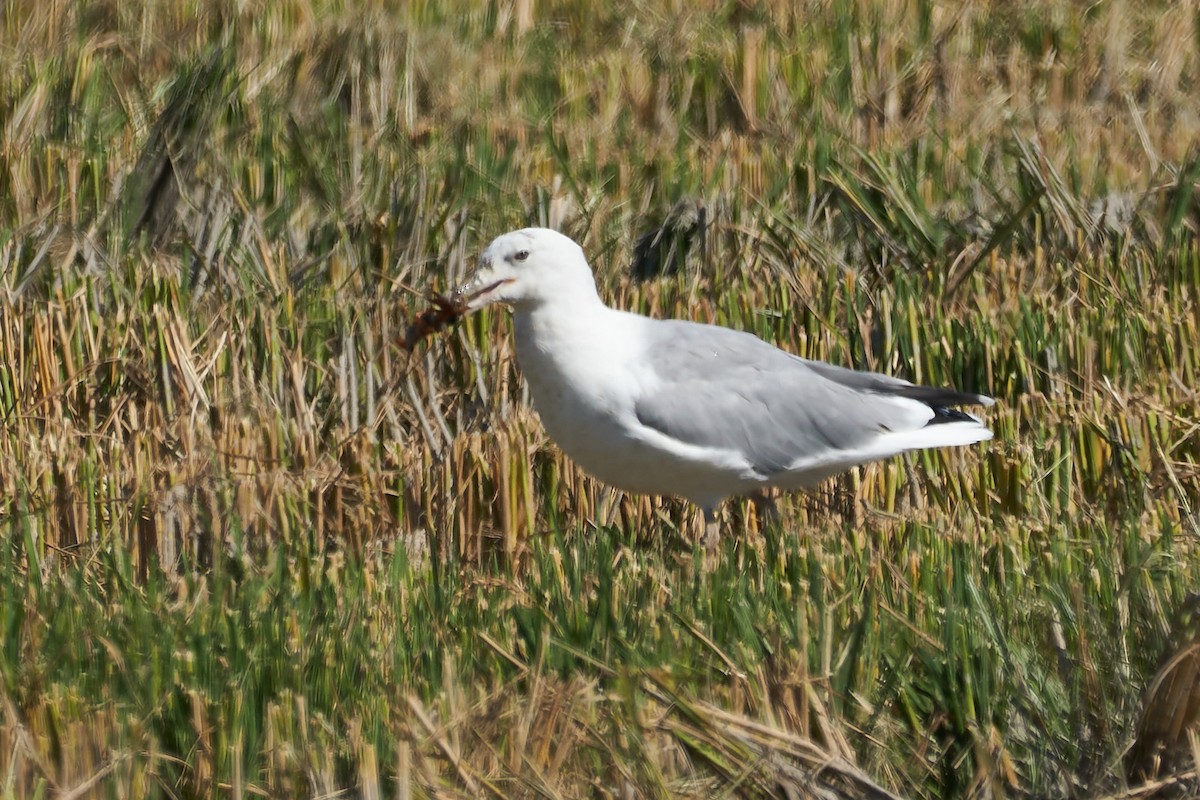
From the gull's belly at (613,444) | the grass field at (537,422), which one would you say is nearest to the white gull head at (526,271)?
the gull's belly at (613,444)

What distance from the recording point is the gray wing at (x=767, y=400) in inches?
186

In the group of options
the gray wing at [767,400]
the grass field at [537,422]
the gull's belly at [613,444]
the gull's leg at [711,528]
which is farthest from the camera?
the gull's leg at [711,528]

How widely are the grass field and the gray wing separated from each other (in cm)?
25

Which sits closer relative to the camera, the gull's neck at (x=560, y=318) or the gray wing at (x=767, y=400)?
the gull's neck at (x=560, y=318)

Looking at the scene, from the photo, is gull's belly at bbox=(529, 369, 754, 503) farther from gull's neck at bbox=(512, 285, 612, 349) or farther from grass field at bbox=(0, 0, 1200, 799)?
grass field at bbox=(0, 0, 1200, 799)

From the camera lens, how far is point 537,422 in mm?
5371

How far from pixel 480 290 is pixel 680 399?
0.60 meters

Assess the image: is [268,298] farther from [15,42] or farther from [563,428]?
[15,42]

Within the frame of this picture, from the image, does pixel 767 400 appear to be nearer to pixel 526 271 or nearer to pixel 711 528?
pixel 711 528

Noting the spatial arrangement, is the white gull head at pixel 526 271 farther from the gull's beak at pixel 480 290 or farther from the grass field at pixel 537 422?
the grass field at pixel 537 422

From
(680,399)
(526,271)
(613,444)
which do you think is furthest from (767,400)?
(526,271)

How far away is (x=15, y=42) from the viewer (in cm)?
953

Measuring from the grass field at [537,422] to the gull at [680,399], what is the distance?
8.9 inches

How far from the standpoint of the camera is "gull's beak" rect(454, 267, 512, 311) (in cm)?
459
